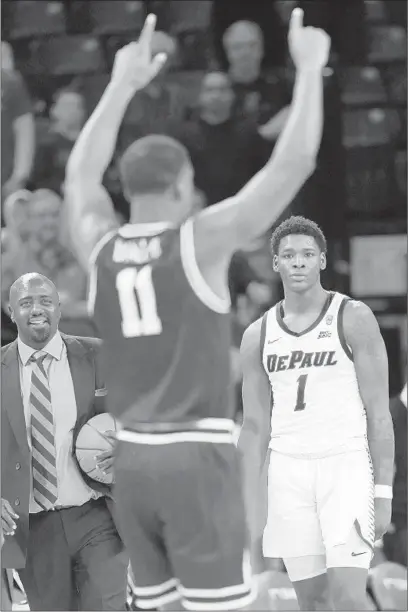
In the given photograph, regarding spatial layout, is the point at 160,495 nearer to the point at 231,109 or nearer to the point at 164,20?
the point at 231,109

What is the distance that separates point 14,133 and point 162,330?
6.09ft

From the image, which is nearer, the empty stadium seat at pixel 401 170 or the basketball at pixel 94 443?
the basketball at pixel 94 443

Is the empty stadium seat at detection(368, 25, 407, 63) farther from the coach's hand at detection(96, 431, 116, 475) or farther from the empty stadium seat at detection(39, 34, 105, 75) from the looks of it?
the coach's hand at detection(96, 431, 116, 475)

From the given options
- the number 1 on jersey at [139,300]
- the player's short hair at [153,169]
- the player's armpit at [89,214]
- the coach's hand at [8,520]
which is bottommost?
the coach's hand at [8,520]

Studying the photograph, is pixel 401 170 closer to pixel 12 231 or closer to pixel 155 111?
pixel 155 111

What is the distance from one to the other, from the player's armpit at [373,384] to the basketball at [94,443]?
1007 mm

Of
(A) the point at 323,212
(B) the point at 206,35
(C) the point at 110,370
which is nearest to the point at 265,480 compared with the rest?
(C) the point at 110,370

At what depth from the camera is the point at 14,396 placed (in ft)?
13.1

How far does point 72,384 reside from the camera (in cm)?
400

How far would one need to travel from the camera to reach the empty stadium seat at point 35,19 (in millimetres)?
4867

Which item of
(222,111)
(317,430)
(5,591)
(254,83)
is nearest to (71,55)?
(222,111)

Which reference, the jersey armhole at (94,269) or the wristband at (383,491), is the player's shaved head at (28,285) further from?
the wristband at (383,491)

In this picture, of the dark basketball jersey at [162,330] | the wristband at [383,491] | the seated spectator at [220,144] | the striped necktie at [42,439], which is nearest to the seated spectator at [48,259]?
the striped necktie at [42,439]

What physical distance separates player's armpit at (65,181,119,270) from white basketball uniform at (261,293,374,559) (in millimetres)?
791
